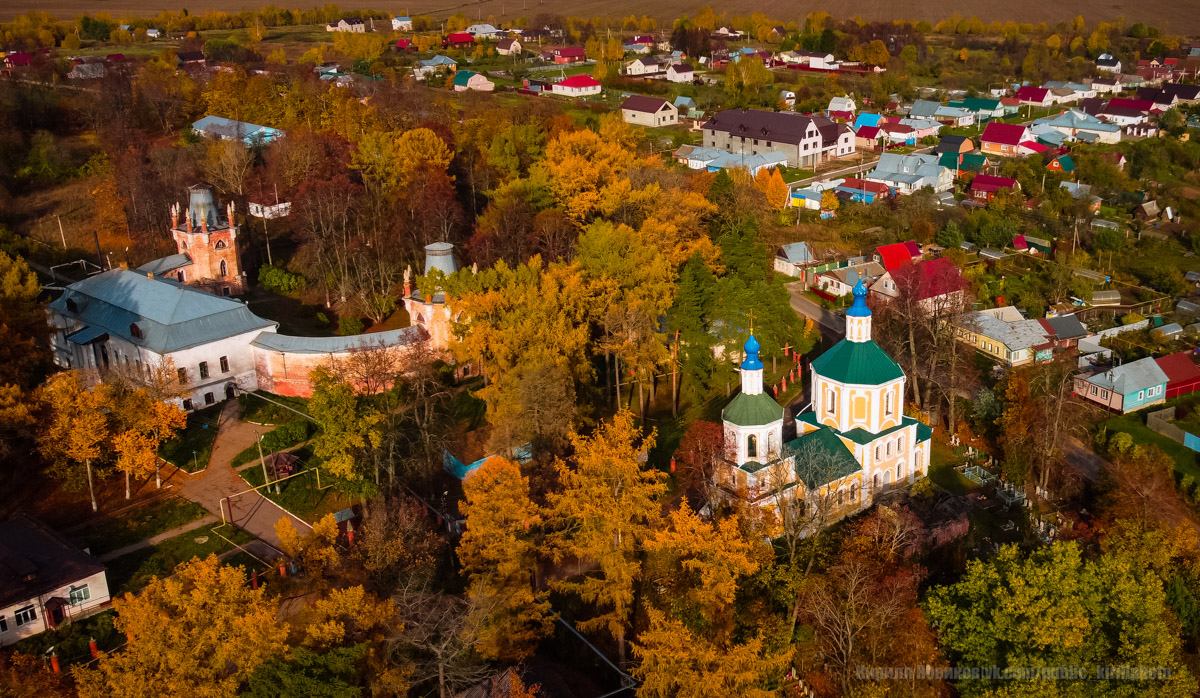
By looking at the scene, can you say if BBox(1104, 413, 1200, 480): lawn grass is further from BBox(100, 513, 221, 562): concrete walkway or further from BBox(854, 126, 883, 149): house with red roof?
BBox(854, 126, 883, 149): house with red roof

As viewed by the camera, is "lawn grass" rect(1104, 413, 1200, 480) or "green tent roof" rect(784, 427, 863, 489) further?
"lawn grass" rect(1104, 413, 1200, 480)

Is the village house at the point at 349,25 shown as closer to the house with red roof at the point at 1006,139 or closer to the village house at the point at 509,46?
the village house at the point at 509,46

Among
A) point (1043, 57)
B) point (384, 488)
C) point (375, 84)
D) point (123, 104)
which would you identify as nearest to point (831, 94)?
point (1043, 57)

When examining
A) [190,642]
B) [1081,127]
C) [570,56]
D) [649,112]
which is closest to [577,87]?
[649,112]

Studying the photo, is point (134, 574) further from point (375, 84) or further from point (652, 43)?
point (652, 43)

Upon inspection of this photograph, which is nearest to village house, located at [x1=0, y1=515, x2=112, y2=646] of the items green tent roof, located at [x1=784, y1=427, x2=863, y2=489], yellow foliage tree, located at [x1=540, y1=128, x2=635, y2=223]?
green tent roof, located at [x1=784, y1=427, x2=863, y2=489]

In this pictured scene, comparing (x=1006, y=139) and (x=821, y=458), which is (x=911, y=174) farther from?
(x=821, y=458)

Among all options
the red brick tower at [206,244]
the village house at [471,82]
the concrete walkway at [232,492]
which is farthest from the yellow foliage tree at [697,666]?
the village house at [471,82]
